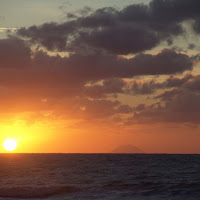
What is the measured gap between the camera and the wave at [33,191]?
49656 millimetres

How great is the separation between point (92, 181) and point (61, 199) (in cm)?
1710

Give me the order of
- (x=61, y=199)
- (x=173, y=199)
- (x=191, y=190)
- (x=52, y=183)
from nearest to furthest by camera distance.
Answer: (x=173, y=199) < (x=61, y=199) < (x=191, y=190) < (x=52, y=183)

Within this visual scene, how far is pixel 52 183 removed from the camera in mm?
59719

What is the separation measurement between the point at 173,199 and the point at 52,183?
23218mm

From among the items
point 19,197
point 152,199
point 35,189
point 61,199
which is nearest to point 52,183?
point 35,189

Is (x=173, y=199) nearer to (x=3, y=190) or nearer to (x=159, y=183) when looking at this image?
(x=159, y=183)

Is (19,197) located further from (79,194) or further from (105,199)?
(105,199)

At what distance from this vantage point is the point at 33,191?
52562 millimetres

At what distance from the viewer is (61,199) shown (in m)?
44.8

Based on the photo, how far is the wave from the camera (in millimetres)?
49656

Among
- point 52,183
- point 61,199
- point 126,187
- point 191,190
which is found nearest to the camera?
point 61,199

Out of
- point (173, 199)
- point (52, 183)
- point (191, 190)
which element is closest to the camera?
point (173, 199)

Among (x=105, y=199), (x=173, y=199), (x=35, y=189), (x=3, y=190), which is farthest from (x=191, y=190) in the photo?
(x=3, y=190)

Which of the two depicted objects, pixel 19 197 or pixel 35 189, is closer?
pixel 19 197
